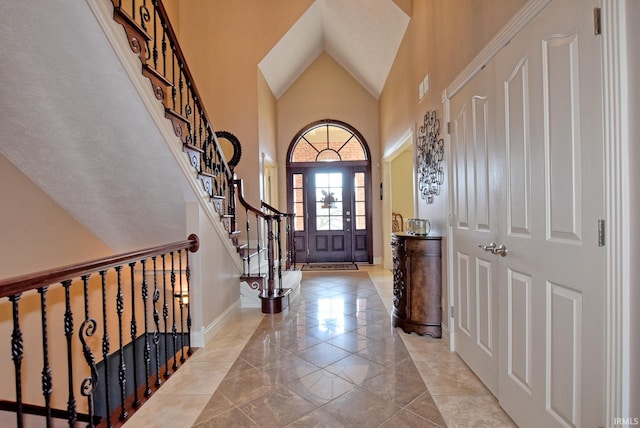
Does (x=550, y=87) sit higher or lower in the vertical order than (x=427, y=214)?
higher

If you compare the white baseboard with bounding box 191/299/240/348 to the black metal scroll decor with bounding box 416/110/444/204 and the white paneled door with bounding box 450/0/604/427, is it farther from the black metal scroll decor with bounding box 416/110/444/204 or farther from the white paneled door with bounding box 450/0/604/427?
the black metal scroll decor with bounding box 416/110/444/204

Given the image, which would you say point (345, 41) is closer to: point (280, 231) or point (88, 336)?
point (280, 231)

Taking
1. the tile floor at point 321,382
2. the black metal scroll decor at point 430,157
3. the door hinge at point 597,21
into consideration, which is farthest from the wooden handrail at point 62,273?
the black metal scroll decor at point 430,157

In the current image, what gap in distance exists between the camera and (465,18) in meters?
2.39

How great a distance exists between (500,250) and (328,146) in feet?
18.9

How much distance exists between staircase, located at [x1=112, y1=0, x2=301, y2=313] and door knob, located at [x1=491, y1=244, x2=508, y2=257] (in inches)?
89.9

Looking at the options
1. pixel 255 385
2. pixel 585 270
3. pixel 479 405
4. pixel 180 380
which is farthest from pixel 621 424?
pixel 180 380

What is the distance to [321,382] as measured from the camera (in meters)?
2.30

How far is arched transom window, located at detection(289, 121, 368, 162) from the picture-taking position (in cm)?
733

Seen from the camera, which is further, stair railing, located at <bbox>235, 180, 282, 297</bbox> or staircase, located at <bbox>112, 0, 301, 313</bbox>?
stair railing, located at <bbox>235, 180, 282, 297</bbox>

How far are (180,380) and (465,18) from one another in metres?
3.18

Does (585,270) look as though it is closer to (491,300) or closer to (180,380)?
(491,300)

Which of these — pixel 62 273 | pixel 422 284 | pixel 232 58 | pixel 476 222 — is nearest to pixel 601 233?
pixel 476 222

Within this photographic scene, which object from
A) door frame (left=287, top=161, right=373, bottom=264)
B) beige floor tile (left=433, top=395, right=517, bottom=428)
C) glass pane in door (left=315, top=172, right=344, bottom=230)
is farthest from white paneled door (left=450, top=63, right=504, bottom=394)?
glass pane in door (left=315, top=172, right=344, bottom=230)
